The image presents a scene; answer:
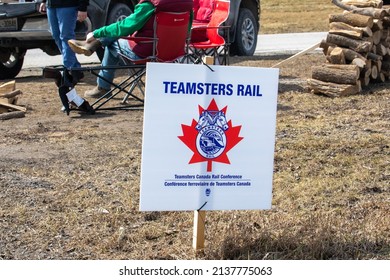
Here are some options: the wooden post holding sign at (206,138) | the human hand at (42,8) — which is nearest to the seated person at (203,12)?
the human hand at (42,8)

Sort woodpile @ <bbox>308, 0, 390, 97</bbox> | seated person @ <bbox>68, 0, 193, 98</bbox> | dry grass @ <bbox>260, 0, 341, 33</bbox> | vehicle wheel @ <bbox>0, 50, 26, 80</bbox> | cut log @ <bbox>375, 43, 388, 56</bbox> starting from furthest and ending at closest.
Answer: dry grass @ <bbox>260, 0, 341, 33</bbox>
vehicle wheel @ <bbox>0, 50, 26, 80</bbox>
cut log @ <bbox>375, 43, 388, 56</bbox>
woodpile @ <bbox>308, 0, 390, 97</bbox>
seated person @ <bbox>68, 0, 193, 98</bbox>

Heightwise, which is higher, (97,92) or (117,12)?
(117,12)

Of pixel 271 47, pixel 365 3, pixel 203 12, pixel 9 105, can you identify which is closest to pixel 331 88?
pixel 365 3

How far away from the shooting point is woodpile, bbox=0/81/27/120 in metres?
8.73

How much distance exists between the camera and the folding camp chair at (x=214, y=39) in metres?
9.44

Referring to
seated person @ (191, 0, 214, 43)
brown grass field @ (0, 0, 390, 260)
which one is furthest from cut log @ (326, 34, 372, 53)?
seated person @ (191, 0, 214, 43)

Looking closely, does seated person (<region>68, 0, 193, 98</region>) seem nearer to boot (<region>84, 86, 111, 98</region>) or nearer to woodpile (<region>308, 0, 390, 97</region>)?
boot (<region>84, 86, 111, 98</region>)

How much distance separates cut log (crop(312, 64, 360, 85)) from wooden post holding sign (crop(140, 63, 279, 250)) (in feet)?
18.1

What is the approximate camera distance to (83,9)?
8992mm

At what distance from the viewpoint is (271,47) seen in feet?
62.0

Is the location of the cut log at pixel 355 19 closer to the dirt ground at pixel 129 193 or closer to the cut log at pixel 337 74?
the cut log at pixel 337 74

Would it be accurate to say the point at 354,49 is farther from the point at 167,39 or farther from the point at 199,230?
the point at 199,230

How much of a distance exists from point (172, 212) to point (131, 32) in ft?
10.6

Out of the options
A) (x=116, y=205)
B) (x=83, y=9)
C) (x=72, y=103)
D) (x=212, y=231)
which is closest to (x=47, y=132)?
(x=72, y=103)
